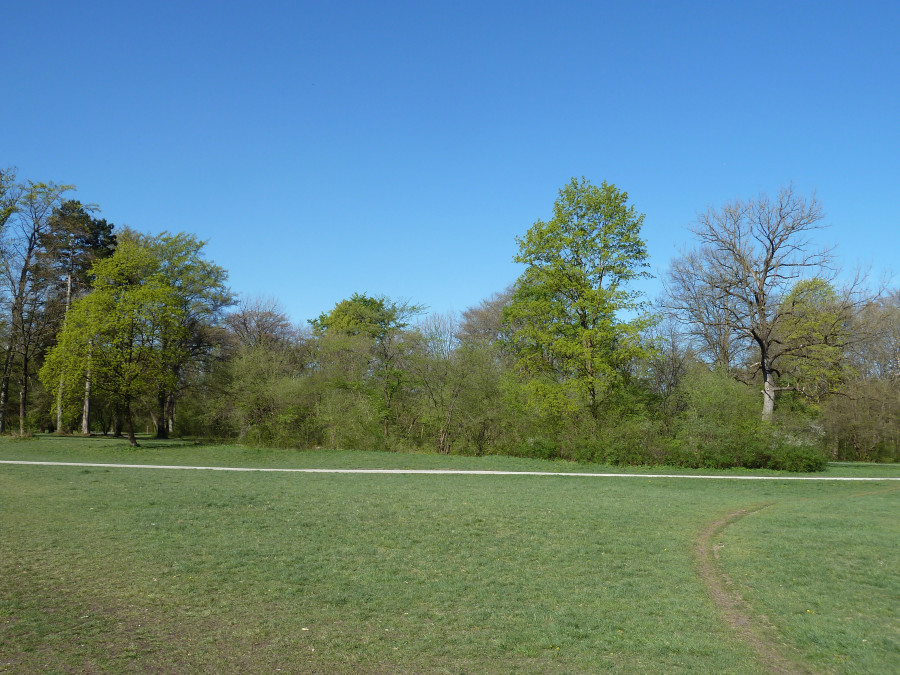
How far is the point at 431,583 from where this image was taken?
279 inches

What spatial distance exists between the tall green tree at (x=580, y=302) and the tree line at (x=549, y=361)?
81 mm

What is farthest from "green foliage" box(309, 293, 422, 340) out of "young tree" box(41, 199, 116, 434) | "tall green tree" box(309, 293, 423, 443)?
"young tree" box(41, 199, 116, 434)

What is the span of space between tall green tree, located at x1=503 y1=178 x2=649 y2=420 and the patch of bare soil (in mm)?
13278

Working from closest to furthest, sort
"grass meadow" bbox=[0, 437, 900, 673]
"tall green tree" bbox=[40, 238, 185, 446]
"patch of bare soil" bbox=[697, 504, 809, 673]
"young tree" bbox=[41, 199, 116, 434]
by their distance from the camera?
"grass meadow" bbox=[0, 437, 900, 673] → "patch of bare soil" bbox=[697, 504, 809, 673] → "tall green tree" bbox=[40, 238, 185, 446] → "young tree" bbox=[41, 199, 116, 434]

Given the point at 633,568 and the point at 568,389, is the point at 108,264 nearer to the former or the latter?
the point at 568,389

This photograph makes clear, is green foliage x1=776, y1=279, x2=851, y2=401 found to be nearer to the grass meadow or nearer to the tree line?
the tree line

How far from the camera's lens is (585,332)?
22.7 meters

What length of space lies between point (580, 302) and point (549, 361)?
128 inches

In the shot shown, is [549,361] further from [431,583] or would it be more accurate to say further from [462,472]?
[431,583]

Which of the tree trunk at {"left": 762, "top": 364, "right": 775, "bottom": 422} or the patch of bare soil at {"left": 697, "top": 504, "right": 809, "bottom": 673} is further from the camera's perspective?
the tree trunk at {"left": 762, "top": 364, "right": 775, "bottom": 422}

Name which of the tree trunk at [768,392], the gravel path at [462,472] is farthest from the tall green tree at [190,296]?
the tree trunk at [768,392]

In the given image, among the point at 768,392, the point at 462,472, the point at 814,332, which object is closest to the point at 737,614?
the point at 462,472

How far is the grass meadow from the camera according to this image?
516 cm

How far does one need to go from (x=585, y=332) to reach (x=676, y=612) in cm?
1686
